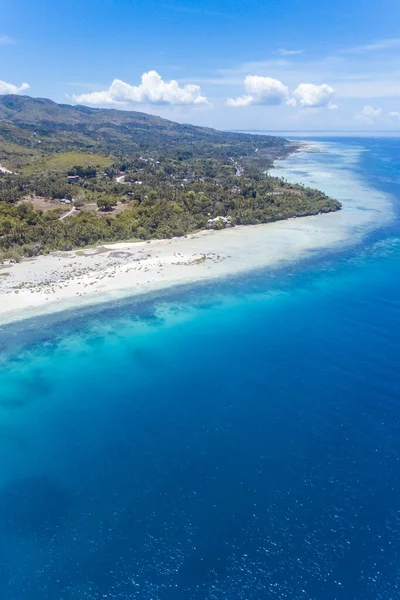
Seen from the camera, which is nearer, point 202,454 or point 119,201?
point 202,454

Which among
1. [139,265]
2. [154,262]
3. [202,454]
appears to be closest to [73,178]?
[154,262]

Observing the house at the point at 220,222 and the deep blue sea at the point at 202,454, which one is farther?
the house at the point at 220,222

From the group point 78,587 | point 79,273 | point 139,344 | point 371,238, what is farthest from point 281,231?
point 78,587

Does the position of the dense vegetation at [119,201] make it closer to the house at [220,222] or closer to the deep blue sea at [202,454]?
the house at [220,222]

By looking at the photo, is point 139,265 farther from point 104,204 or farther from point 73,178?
point 73,178

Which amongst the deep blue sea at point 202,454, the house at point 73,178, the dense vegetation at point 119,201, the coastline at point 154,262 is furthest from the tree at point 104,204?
the deep blue sea at point 202,454

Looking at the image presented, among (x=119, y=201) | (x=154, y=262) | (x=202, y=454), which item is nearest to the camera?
(x=202, y=454)
